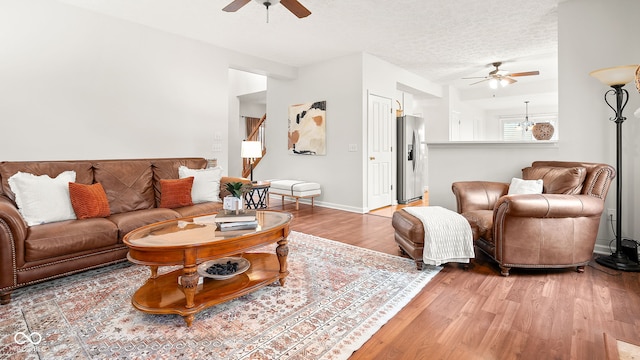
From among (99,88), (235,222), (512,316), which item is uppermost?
(99,88)

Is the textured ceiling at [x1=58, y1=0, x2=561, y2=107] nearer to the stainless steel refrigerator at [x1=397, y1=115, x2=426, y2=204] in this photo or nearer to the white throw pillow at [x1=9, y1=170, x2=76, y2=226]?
the stainless steel refrigerator at [x1=397, y1=115, x2=426, y2=204]

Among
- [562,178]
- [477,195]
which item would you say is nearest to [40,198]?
[477,195]

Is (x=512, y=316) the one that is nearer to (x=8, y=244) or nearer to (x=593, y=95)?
(x=593, y=95)

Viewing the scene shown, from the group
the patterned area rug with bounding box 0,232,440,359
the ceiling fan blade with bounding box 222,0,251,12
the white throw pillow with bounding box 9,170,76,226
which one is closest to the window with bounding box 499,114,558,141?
the patterned area rug with bounding box 0,232,440,359

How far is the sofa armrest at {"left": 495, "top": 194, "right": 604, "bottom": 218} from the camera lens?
8.21 feet

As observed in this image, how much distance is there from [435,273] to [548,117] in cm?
994

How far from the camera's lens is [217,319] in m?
1.96

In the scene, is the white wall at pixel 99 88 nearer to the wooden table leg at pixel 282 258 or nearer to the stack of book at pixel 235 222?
the stack of book at pixel 235 222

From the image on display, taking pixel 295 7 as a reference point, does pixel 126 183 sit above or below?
below

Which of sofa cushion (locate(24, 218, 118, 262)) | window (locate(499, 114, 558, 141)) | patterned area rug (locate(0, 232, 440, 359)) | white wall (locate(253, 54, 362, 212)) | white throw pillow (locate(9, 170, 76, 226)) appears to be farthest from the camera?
window (locate(499, 114, 558, 141))

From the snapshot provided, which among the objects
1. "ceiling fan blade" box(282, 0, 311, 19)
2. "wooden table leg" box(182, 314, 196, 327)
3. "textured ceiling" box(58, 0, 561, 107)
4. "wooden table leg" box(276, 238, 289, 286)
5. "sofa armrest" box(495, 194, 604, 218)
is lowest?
"wooden table leg" box(182, 314, 196, 327)

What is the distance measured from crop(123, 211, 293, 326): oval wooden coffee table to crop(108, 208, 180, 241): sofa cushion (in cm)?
58

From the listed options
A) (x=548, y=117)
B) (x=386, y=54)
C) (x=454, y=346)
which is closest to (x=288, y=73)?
(x=386, y=54)

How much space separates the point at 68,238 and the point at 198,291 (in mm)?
1238
